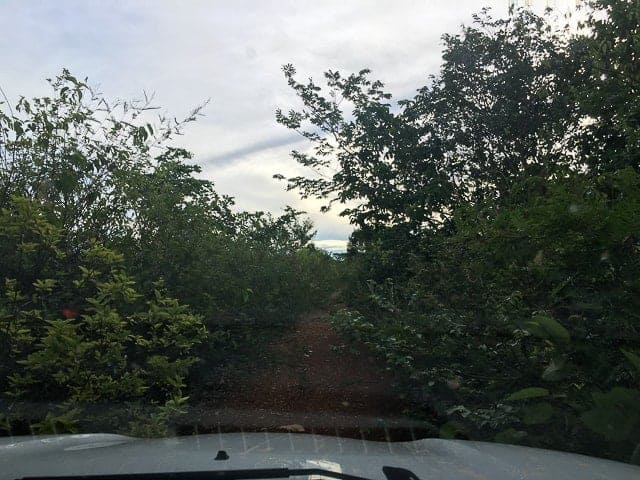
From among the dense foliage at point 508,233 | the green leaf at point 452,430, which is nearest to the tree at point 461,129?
the dense foliage at point 508,233

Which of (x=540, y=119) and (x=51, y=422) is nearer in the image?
(x=51, y=422)

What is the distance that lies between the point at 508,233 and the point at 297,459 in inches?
88.2

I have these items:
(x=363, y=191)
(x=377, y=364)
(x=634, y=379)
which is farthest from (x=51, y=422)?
(x=363, y=191)

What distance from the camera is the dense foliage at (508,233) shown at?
3.47 meters

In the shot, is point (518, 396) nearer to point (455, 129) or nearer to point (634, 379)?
point (634, 379)

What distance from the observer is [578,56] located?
9.67 metres

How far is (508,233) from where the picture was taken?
3908 mm

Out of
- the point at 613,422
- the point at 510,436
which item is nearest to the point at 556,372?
the point at 613,422

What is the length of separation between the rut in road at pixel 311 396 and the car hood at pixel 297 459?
2514 millimetres

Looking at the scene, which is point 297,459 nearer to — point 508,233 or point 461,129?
point 508,233

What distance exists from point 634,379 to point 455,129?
7.66m

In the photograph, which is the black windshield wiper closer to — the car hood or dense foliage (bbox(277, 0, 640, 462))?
the car hood

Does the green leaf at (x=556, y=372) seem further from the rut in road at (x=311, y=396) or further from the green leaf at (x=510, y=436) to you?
the rut in road at (x=311, y=396)

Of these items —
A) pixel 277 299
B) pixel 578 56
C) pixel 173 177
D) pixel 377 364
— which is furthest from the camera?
pixel 578 56
